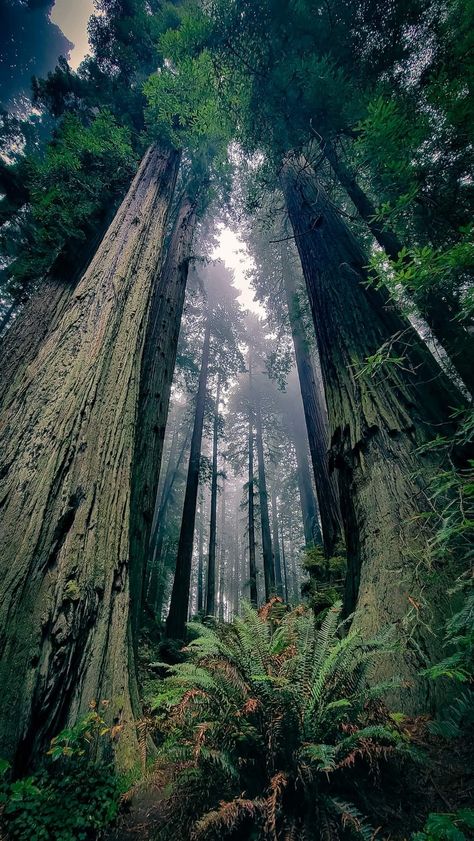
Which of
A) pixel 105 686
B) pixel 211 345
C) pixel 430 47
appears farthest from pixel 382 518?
pixel 211 345

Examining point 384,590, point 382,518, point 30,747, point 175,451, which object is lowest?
point 30,747

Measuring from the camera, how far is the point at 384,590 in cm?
210

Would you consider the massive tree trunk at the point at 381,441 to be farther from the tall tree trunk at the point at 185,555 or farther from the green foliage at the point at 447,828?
the tall tree trunk at the point at 185,555

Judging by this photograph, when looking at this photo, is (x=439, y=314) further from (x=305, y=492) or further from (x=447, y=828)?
(x=305, y=492)

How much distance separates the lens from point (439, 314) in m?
4.16

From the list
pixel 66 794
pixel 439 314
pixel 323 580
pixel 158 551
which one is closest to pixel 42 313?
pixel 66 794

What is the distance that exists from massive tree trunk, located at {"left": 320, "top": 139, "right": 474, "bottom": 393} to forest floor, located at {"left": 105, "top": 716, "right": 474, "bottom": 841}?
99.4 inches

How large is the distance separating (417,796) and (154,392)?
409cm

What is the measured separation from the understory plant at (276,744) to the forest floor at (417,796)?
0.07m

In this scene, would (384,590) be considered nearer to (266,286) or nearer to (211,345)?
(266,286)

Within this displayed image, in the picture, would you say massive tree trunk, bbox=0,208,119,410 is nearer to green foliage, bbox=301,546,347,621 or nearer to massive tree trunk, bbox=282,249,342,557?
massive tree trunk, bbox=282,249,342,557

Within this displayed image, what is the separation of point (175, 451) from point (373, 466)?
23383 millimetres

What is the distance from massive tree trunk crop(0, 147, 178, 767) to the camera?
1612 mm

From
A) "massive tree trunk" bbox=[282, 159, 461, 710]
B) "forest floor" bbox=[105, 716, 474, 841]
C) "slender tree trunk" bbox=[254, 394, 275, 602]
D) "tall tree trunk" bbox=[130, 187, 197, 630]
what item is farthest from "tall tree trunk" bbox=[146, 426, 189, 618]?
"forest floor" bbox=[105, 716, 474, 841]
